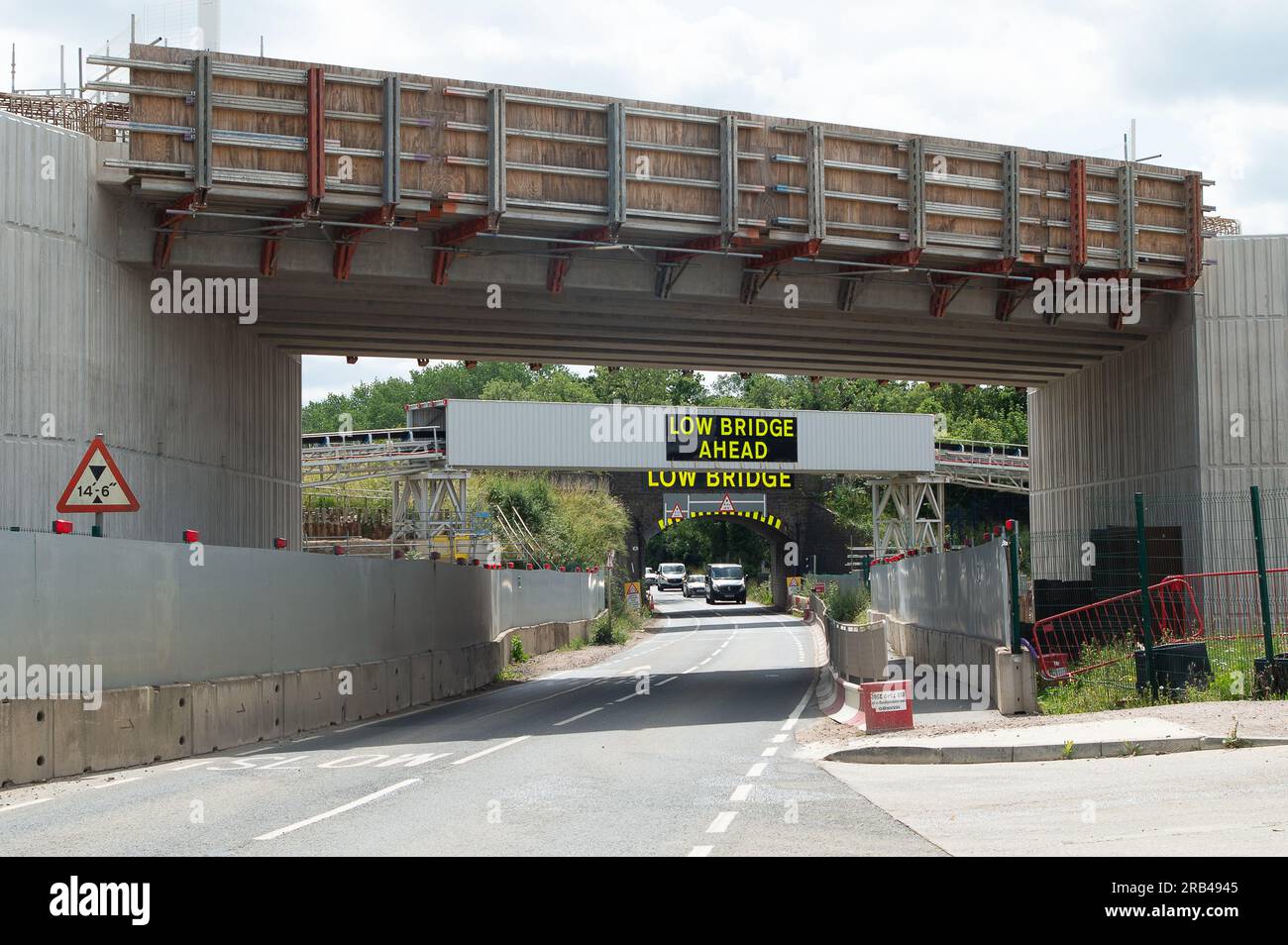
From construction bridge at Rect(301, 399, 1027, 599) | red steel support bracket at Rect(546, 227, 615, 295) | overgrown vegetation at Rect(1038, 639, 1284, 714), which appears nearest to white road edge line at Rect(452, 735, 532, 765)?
overgrown vegetation at Rect(1038, 639, 1284, 714)

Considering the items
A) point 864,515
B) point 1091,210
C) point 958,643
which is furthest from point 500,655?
point 864,515

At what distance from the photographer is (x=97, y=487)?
14773 millimetres

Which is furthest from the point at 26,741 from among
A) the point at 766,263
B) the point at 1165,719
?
the point at 766,263

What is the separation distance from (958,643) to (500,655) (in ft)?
51.0

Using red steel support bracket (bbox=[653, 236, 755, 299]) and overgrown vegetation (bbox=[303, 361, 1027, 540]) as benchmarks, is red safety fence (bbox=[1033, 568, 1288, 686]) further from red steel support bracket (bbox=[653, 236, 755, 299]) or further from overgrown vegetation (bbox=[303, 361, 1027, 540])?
overgrown vegetation (bbox=[303, 361, 1027, 540])

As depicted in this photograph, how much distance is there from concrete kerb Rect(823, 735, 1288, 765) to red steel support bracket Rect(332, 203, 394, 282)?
982cm

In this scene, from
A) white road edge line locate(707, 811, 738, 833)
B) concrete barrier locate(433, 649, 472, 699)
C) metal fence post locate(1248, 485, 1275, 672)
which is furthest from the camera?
concrete barrier locate(433, 649, 472, 699)

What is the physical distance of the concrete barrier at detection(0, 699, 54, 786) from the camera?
13148 mm

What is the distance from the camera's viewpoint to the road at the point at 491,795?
913 cm

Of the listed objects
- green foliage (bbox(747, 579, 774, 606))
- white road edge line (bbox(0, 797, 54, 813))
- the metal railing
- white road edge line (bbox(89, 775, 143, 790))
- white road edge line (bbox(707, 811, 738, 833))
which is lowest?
green foliage (bbox(747, 579, 774, 606))

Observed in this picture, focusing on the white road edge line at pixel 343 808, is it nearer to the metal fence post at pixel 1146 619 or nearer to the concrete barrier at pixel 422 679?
the metal fence post at pixel 1146 619

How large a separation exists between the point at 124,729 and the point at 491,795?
5.39 metres

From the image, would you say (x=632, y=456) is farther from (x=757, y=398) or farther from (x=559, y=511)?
(x=757, y=398)

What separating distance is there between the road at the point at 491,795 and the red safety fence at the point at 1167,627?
160 inches
